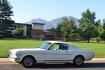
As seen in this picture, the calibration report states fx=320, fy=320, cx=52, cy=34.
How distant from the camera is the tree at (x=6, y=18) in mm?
113000

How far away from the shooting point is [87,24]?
11300cm

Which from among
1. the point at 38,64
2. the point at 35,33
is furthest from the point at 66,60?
the point at 35,33

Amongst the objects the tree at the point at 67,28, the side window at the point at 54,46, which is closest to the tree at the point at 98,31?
the tree at the point at 67,28

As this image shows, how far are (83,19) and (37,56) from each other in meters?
99.4

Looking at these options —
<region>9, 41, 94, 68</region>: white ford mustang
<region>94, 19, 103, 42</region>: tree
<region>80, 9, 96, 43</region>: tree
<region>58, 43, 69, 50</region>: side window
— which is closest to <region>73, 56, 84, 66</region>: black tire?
<region>9, 41, 94, 68</region>: white ford mustang

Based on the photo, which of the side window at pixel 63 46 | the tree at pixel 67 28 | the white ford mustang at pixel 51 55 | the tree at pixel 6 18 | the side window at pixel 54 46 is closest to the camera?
the white ford mustang at pixel 51 55

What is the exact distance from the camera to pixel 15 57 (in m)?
18.0

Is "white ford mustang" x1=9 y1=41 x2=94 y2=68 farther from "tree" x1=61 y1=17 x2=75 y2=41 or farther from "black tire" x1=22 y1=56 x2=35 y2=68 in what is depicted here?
"tree" x1=61 y1=17 x2=75 y2=41

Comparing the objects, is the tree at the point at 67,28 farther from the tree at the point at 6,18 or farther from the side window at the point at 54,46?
the side window at the point at 54,46

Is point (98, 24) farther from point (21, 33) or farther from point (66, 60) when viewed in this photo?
point (66, 60)

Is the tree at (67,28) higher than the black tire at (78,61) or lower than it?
higher

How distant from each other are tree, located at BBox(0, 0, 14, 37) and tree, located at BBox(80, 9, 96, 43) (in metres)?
25.5

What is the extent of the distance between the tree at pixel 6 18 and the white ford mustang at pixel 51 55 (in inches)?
3675

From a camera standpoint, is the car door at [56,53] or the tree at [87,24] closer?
the car door at [56,53]
